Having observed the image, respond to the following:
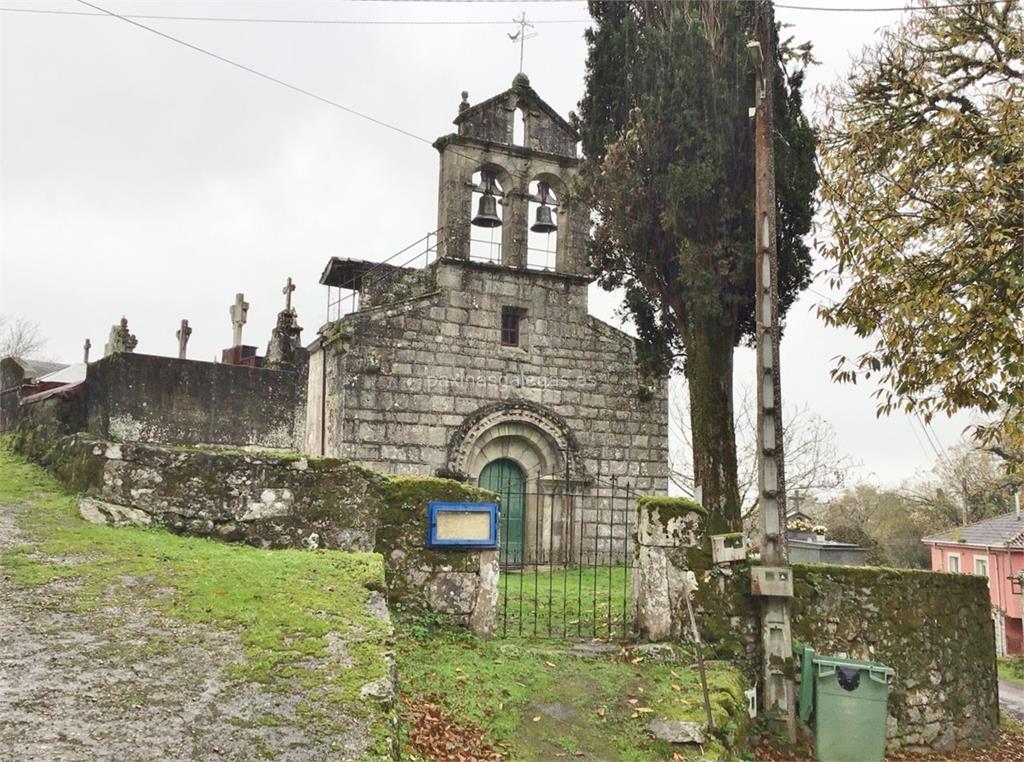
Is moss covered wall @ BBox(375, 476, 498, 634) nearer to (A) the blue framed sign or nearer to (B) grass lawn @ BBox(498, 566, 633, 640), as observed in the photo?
(A) the blue framed sign

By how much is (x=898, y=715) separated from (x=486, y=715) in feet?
18.0

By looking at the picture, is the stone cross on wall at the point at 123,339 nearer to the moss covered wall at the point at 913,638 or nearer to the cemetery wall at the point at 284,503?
the cemetery wall at the point at 284,503

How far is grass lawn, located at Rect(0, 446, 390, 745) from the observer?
4684 mm

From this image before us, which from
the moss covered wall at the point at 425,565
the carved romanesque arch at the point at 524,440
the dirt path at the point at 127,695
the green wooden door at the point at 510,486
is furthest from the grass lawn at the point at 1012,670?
the dirt path at the point at 127,695

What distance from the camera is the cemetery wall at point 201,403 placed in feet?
39.9

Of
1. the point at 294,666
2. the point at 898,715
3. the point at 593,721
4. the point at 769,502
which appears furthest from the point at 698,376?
the point at 294,666

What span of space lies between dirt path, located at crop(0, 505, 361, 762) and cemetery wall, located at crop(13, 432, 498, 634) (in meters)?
1.95

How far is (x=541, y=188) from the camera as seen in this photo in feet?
56.9

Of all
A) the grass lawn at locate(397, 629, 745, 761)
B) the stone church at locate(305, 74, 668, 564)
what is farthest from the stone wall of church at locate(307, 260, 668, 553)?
the grass lawn at locate(397, 629, 745, 761)

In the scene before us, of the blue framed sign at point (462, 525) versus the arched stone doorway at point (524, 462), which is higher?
the arched stone doorway at point (524, 462)

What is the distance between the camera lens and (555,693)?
7449mm

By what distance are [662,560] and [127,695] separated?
5937 mm

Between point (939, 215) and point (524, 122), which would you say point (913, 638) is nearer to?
point (939, 215)

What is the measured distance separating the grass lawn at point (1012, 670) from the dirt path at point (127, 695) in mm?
25347
